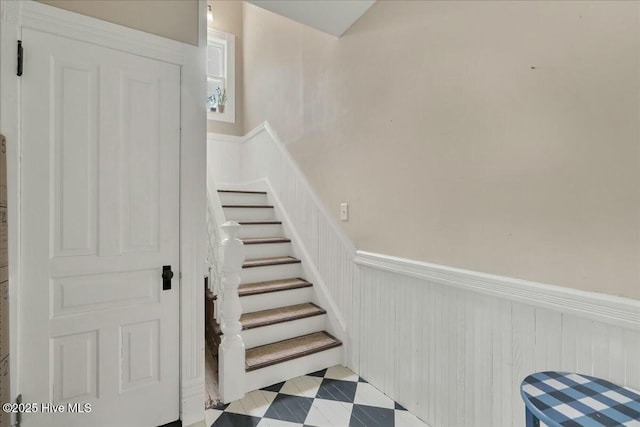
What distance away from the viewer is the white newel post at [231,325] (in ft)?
6.41

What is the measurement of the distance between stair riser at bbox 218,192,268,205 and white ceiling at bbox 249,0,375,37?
2.01m

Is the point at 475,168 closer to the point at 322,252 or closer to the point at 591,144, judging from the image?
the point at 591,144

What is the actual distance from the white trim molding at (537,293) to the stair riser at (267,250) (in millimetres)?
1524

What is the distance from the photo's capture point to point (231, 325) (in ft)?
6.54

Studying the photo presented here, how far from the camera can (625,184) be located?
3.50 feet

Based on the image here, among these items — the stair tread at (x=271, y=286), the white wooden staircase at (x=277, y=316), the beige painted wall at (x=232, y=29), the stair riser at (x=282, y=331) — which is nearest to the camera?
the white wooden staircase at (x=277, y=316)

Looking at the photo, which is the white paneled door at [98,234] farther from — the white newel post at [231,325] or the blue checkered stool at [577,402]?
the blue checkered stool at [577,402]

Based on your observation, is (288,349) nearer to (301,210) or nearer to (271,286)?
(271,286)

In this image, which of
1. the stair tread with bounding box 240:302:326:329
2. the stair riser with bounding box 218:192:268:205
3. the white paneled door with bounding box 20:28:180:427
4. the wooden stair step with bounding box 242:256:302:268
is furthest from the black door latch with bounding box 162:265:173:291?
the stair riser with bounding box 218:192:268:205

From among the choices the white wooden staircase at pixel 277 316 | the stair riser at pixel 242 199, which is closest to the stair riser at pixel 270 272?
the white wooden staircase at pixel 277 316

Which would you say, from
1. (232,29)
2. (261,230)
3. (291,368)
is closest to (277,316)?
(291,368)

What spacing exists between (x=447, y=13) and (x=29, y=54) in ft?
6.38

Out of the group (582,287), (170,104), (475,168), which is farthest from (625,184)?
(170,104)

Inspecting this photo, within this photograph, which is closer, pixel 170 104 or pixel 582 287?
pixel 582 287
